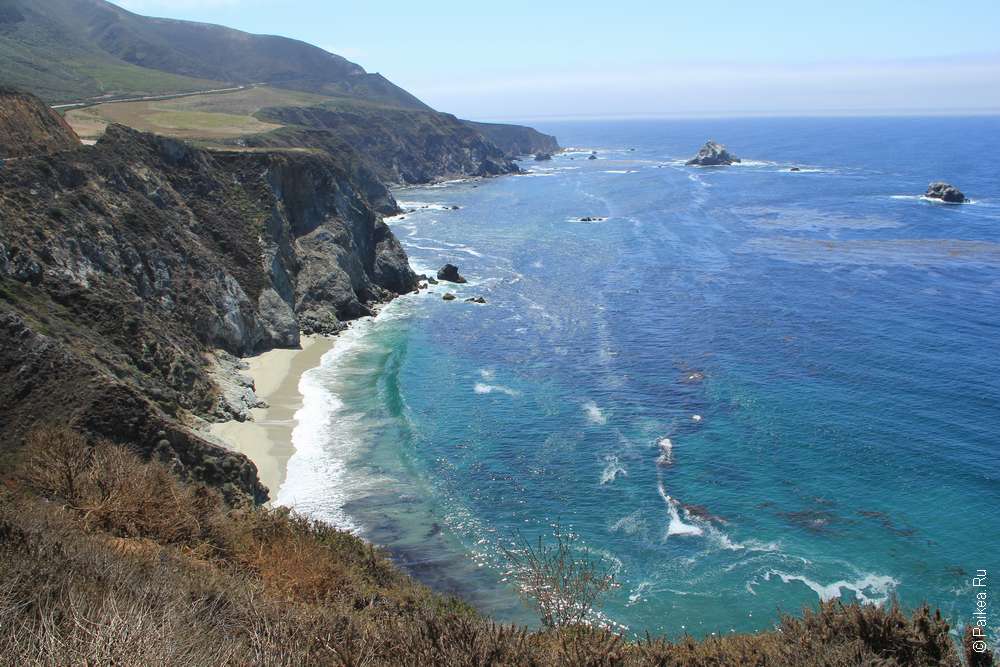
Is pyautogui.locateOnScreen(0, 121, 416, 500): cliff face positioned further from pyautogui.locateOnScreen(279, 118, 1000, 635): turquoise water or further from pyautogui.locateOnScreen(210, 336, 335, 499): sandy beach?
pyautogui.locateOnScreen(279, 118, 1000, 635): turquoise water

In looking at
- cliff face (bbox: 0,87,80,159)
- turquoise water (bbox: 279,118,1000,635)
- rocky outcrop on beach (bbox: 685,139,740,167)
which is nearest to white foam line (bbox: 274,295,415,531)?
turquoise water (bbox: 279,118,1000,635)

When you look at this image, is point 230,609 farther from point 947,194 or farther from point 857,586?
point 947,194

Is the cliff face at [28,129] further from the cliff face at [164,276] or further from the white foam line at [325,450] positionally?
the white foam line at [325,450]

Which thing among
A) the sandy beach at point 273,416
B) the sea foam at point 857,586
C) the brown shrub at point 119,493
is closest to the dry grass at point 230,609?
the brown shrub at point 119,493

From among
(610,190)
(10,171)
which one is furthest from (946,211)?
(10,171)

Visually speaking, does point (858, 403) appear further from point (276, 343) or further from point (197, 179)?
point (197, 179)
